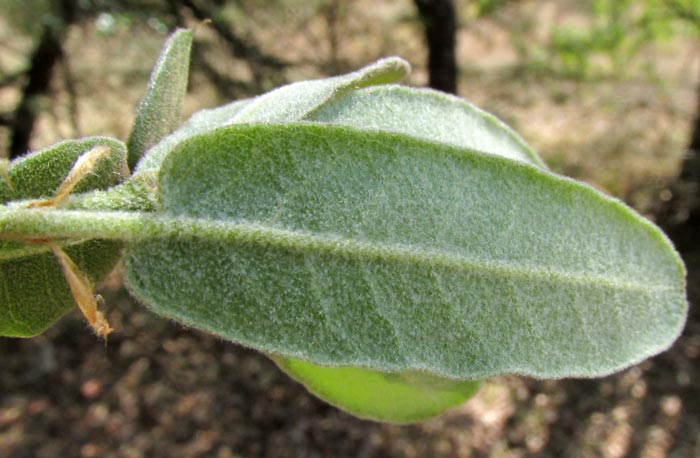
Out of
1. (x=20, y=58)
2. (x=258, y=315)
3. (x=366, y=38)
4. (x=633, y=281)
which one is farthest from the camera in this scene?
(x=366, y=38)

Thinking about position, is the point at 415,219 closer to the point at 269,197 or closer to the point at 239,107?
the point at 269,197

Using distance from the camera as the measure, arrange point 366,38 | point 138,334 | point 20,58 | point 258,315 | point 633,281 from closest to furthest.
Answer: point 258,315, point 633,281, point 20,58, point 366,38, point 138,334

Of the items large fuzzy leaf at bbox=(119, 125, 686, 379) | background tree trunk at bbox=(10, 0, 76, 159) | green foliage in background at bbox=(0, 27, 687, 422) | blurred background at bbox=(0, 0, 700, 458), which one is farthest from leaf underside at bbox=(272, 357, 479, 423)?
background tree trunk at bbox=(10, 0, 76, 159)

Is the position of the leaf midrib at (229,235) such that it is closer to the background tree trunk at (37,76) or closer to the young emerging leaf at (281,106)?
the young emerging leaf at (281,106)

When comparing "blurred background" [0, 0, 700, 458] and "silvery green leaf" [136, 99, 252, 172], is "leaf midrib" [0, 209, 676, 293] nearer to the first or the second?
"silvery green leaf" [136, 99, 252, 172]

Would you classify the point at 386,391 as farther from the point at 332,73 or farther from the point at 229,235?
the point at 332,73

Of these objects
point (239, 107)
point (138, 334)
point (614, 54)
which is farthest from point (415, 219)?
point (614, 54)
